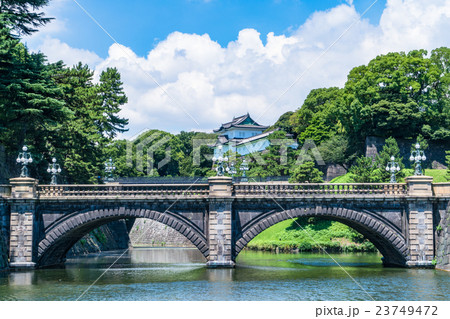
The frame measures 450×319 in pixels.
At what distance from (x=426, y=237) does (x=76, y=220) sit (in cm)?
2358

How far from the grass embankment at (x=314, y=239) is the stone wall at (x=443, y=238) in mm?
22001

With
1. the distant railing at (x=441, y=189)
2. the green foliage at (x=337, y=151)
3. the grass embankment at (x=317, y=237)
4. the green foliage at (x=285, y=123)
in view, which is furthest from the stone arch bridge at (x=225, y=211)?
the green foliage at (x=285, y=123)

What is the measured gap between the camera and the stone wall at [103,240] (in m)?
58.3

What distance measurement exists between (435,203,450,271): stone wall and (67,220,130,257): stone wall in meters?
34.0

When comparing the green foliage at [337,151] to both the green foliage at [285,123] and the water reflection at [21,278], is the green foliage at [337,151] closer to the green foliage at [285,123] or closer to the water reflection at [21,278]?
the green foliage at [285,123]

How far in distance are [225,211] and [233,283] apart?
7.59 metres

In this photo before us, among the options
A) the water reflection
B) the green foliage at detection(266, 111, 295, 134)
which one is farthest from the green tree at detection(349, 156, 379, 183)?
the green foliage at detection(266, 111, 295, 134)

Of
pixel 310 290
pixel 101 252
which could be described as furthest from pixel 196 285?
pixel 101 252

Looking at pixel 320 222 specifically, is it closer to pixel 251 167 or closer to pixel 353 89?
pixel 353 89

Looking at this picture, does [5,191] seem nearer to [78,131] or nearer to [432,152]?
[78,131]

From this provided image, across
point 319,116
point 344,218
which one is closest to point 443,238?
point 344,218

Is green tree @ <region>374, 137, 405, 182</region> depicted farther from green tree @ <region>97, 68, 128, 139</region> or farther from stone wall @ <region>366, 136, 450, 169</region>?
green tree @ <region>97, 68, 128, 139</region>

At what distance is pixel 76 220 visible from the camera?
39438mm
